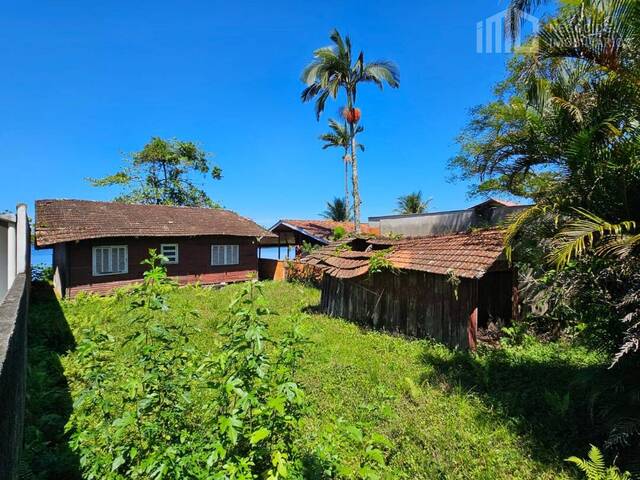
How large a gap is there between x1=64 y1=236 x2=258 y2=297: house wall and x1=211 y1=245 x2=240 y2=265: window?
19 centimetres

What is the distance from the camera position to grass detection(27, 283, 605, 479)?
4.16 metres

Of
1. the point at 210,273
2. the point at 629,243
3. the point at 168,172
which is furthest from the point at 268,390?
the point at 168,172

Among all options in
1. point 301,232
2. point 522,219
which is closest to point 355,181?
point 301,232

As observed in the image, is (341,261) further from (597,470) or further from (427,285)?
(597,470)

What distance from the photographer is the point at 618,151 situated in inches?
173

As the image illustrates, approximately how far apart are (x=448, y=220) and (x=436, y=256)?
18.2ft

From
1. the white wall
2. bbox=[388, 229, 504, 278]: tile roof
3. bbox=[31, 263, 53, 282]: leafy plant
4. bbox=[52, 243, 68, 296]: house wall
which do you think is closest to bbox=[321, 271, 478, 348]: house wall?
bbox=[388, 229, 504, 278]: tile roof

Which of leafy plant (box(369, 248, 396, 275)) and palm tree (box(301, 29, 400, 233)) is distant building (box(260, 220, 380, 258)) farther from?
leafy plant (box(369, 248, 396, 275))

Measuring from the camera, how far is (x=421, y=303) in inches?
370

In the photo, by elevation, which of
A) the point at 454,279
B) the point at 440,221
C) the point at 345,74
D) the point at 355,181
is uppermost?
the point at 345,74

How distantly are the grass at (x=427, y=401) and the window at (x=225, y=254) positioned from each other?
10513mm

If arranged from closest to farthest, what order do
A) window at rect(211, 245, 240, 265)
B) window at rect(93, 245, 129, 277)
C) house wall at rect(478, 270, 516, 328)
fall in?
house wall at rect(478, 270, 516, 328) → window at rect(93, 245, 129, 277) → window at rect(211, 245, 240, 265)

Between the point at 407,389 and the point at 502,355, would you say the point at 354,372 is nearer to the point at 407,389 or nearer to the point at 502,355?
the point at 407,389

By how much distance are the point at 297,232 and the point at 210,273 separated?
6470 mm
